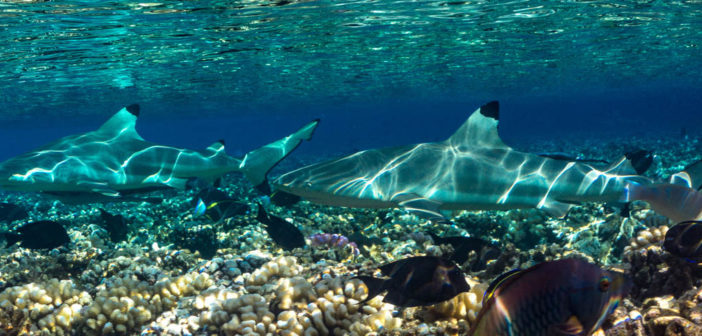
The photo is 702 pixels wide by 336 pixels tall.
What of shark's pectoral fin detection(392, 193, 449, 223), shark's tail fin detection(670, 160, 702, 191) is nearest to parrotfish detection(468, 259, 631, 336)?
shark's pectoral fin detection(392, 193, 449, 223)

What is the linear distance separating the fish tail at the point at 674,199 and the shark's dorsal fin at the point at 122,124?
9978mm

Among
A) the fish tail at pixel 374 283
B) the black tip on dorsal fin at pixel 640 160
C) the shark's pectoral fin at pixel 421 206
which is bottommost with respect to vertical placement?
the black tip on dorsal fin at pixel 640 160

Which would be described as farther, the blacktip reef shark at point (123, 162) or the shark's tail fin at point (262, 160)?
the shark's tail fin at point (262, 160)

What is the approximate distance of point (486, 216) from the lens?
1005 cm

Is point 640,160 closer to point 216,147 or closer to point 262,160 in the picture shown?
point 262,160

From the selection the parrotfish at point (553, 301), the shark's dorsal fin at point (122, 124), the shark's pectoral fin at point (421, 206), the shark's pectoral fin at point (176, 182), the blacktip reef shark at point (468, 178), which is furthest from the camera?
the shark's dorsal fin at point (122, 124)

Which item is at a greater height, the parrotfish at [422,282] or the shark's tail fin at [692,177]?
the parrotfish at [422,282]

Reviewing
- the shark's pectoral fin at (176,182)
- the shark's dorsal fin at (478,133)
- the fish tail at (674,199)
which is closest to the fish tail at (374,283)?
the fish tail at (674,199)

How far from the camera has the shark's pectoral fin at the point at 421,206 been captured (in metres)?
5.69

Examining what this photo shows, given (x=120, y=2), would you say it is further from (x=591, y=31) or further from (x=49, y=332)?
(x=591, y=31)

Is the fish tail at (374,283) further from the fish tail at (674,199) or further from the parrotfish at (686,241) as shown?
the fish tail at (674,199)

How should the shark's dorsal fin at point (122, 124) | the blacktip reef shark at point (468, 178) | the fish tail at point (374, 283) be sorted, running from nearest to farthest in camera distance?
1. the fish tail at point (374, 283)
2. the blacktip reef shark at point (468, 178)
3. the shark's dorsal fin at point (122, 124)

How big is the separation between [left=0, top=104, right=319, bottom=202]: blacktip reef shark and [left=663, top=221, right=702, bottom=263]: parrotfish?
608 centimetres

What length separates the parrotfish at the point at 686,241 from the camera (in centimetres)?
359
